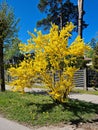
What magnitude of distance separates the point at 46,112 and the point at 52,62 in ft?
6.15

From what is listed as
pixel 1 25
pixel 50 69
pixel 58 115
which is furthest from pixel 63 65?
pixel 1 25

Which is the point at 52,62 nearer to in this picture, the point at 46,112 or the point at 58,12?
the point at 46,112

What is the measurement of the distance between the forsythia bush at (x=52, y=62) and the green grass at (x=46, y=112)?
1.73ft

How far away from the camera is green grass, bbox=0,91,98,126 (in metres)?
9.14

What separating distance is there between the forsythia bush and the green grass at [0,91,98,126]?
20.8 inches

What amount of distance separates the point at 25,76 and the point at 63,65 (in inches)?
58.2

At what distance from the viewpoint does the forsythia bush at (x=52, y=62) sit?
34.1 ft

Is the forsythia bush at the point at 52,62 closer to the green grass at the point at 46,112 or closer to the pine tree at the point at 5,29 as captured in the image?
the green grass at the point at 46,112

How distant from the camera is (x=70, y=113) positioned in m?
9.70

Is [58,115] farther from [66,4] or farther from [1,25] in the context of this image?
[66,4]

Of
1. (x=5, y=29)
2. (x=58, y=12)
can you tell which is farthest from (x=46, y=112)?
(x=58, y=12)

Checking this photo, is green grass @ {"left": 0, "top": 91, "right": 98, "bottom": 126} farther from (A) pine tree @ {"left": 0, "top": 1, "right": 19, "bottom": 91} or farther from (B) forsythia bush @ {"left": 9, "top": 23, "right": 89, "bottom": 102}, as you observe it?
(A) pine tree @ {"left": 0, "top": 1, "right": 19, "bottom": 91}

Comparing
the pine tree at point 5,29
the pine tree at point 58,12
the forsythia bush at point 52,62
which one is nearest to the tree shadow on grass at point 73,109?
the forsythia bush at point 52,62

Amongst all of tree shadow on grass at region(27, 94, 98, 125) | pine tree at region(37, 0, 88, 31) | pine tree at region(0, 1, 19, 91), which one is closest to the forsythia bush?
tree shadow on grass at region(27, 94, 98, 125)
